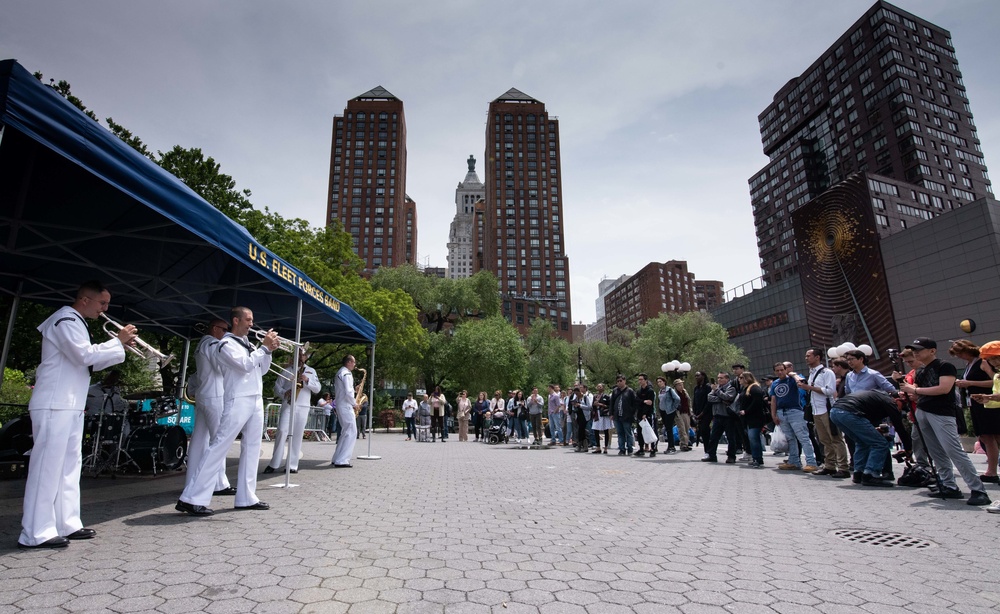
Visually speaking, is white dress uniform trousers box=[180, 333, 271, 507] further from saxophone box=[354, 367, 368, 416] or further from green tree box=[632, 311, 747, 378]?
green tree box=[632, 311, 747, 378]

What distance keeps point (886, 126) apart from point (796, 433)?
104 metres

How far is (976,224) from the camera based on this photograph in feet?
163

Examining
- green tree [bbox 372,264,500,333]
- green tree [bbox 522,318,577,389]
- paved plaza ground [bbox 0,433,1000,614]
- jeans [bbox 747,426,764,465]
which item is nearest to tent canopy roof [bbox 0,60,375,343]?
paved plaza ground [bbox 0,433,1000,614]

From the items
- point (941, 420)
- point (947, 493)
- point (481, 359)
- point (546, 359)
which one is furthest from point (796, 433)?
point (546, 359)

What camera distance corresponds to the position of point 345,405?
9641 millimetres

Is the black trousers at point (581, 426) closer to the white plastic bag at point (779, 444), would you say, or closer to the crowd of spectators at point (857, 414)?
the crowd of spectators at point (857, 414)

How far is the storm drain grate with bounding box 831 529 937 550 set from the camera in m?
4.16

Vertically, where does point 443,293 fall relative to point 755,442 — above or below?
above

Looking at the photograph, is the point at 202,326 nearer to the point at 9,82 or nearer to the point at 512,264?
the point at 9,82

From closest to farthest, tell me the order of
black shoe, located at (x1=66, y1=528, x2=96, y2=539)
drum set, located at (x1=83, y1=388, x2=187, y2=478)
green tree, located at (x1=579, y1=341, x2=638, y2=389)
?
black shoe, located at (x1=66, y1=528, x2=96, y2=539) < drum set, located at (x1=83, y1=388, x2=187, y2=478) < green tree, located at (x1=579, y1=341, x2=638, y2=389)

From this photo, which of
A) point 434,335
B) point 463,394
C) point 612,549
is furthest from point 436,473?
point 434,335

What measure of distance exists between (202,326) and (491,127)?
134983mm

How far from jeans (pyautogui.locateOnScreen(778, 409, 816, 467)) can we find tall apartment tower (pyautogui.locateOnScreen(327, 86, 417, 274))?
115 meters

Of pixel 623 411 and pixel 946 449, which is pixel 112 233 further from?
pixel 623 411
